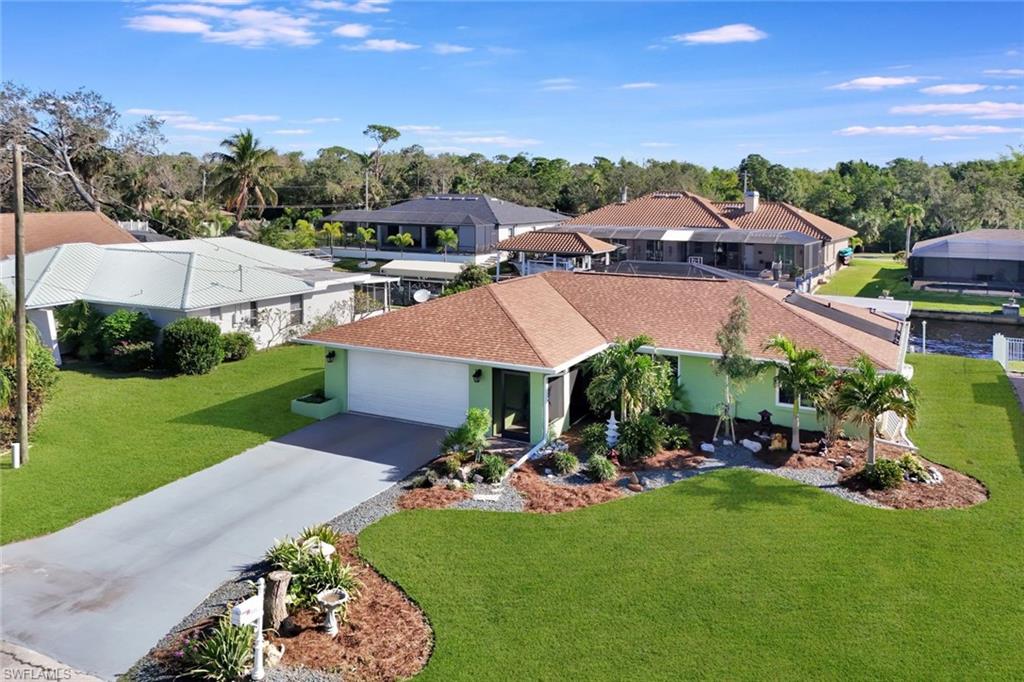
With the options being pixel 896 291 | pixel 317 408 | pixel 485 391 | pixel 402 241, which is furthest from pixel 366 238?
pixel 485 391

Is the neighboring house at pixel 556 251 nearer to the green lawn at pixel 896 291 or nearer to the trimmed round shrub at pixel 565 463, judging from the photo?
the green lawn at pixel 896 291

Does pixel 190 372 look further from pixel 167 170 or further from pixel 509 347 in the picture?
pixel 167 170

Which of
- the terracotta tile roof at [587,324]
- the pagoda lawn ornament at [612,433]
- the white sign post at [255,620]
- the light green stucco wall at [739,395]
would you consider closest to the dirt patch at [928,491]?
the light green stucco wall at [739,395]

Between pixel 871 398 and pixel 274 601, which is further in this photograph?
pixel 871 398

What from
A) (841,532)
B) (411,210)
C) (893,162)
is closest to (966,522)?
(841,532)

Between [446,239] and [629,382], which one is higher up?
[446,239]

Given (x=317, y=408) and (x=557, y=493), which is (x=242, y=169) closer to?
(x=317, y=408)
